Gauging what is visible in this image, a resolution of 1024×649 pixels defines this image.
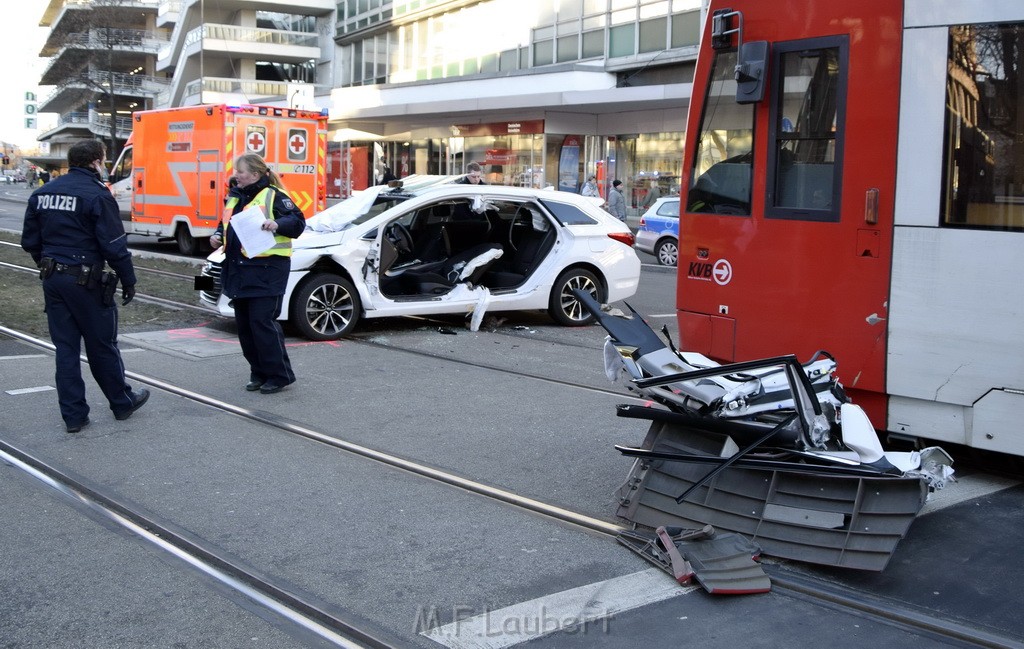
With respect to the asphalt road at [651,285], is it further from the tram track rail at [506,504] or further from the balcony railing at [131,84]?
the balcony railing at [131,84]

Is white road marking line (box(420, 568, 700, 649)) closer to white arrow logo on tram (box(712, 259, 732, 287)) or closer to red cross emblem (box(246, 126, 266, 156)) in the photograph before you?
white arrow logo on tram (box(712, 259, 732, 287))

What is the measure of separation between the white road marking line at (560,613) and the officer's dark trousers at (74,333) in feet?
12.4

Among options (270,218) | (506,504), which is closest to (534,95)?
(270,218)

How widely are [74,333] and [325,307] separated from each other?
3914 millimetres

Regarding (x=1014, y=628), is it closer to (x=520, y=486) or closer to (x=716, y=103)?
(x=520, y=486)

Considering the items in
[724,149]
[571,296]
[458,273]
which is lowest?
[571,296]

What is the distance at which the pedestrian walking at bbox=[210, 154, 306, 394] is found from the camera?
7.77 m

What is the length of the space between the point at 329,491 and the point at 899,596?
9.80ft

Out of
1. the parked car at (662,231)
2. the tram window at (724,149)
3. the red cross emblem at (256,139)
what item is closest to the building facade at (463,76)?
the red cross emblem at (256,139)

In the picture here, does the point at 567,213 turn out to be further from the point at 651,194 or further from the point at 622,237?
the point at 651,194

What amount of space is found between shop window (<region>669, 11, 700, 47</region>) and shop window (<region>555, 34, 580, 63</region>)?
4.99 meters

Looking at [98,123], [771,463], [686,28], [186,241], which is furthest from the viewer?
[98,123]

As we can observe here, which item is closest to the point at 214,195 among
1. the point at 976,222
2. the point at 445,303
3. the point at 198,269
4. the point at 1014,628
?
the point at 198,269

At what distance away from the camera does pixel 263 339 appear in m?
7.84
